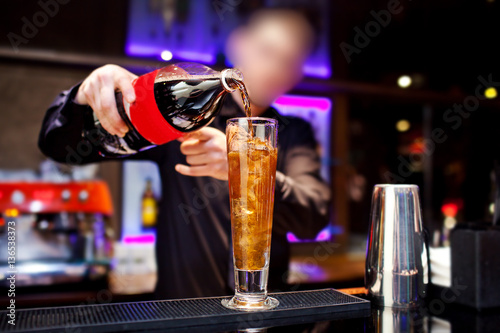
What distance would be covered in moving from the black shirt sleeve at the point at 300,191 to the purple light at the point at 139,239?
146cm

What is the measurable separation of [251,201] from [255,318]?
20cm

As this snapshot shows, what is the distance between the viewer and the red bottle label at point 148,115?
874 mm

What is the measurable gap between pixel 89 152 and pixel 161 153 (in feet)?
1.05

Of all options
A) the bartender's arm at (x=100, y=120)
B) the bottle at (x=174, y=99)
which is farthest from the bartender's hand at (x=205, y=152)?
the bottle at (x=174, y=99)

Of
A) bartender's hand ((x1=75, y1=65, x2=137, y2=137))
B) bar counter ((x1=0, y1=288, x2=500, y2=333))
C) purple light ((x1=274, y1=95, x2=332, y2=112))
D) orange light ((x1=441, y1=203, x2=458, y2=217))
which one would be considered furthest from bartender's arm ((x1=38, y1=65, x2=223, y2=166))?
orange light ((x1=441, y1=203, x2=458, y2=217))

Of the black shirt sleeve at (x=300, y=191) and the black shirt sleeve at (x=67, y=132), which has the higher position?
the black shirt sleeve at (x=67, y=132)

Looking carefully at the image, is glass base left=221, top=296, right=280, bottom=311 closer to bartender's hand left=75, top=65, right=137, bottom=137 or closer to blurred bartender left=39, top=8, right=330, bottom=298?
bartender's hand left=75, top=65, right=137, bottom=137

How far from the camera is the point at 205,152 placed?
3.61 feet

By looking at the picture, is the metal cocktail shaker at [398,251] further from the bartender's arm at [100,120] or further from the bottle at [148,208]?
the bottle at [148,208]

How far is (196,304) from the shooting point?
87 centimetres

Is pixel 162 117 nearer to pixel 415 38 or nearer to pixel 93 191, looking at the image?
pixel 93 191

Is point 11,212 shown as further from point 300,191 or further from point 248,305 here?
point 248,305

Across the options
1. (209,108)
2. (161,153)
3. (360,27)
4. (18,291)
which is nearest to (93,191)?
(18,291)

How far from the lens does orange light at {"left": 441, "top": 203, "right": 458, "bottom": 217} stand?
388 centimetres
